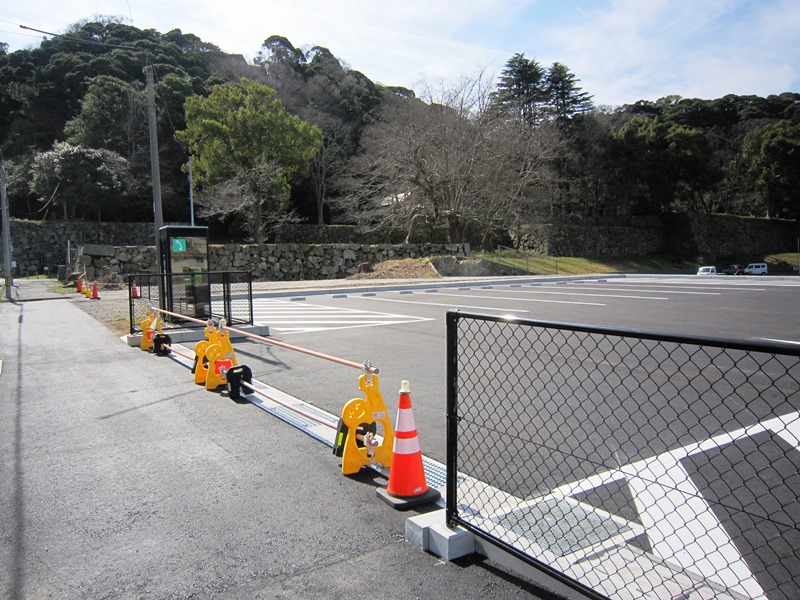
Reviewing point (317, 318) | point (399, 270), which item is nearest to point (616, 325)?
point (317, 318)

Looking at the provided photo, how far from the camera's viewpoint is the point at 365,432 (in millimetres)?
4133

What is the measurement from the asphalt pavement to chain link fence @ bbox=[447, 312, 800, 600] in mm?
385

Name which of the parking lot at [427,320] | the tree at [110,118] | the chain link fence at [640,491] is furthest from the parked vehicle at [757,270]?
the tree at [110,118]

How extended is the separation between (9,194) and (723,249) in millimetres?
55213

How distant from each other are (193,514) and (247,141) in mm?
30818

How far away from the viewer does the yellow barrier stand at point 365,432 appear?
4.10 metres

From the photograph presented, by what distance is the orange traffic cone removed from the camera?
3514 mm

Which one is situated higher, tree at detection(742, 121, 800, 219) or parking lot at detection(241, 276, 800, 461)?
tree at detection(742, 121, 800, 219)

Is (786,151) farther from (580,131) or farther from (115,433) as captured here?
(115,433)

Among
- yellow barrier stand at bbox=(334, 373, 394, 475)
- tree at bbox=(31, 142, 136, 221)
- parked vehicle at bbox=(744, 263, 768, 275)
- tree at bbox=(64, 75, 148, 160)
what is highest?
tree at bbox=(64, 75, 148, 160)

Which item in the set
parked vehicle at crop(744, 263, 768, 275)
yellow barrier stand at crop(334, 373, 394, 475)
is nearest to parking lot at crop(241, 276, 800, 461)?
yellow barrier stand at crop(334, 373, 394, 475)

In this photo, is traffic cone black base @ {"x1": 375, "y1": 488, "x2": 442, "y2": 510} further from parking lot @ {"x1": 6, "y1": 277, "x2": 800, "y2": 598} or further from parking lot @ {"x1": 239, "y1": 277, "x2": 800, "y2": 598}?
parking lot @ {"x1": 239, "y1": 277, "x2": 800, "y2": 598}

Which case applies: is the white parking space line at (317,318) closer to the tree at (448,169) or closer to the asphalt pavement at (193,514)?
the asphalt pavement at (193,514)

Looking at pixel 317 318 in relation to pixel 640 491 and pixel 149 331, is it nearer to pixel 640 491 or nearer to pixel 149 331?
pixel 149 331
